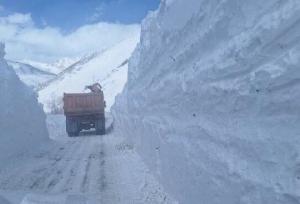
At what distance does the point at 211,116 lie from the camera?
558cm

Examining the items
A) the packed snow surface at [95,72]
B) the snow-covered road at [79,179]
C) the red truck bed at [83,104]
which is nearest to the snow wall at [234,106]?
the snow-covered road at [79,179]

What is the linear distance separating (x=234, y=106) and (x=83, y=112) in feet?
75.3

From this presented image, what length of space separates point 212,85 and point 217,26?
91 cm

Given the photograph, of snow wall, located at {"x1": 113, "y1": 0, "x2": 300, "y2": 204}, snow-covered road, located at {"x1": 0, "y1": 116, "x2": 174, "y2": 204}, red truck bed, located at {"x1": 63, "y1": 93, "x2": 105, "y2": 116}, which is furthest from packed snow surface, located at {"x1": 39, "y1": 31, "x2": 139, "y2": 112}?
snow wall, located at {"x1": 113, "y1": 0, "x2": 300, "y2": 204}

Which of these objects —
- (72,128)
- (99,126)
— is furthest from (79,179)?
(99,126)

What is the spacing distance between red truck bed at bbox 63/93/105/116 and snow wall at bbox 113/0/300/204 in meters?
18.6

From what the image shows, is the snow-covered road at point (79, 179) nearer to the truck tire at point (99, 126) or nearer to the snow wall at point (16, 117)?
the snow wall at point (16, 117)

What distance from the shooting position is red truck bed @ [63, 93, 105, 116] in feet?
88.1

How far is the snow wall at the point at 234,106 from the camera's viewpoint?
11.7ft

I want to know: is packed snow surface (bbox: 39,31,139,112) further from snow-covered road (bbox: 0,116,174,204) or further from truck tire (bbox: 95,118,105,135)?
snow-covered road (bbox: 0,116,174,204)

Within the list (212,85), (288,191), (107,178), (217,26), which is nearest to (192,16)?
(217,26)

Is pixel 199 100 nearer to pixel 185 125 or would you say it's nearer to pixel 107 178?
pixel 185 125

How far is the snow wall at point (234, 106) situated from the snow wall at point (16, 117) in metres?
7.16

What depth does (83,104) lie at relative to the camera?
89.2 feet
